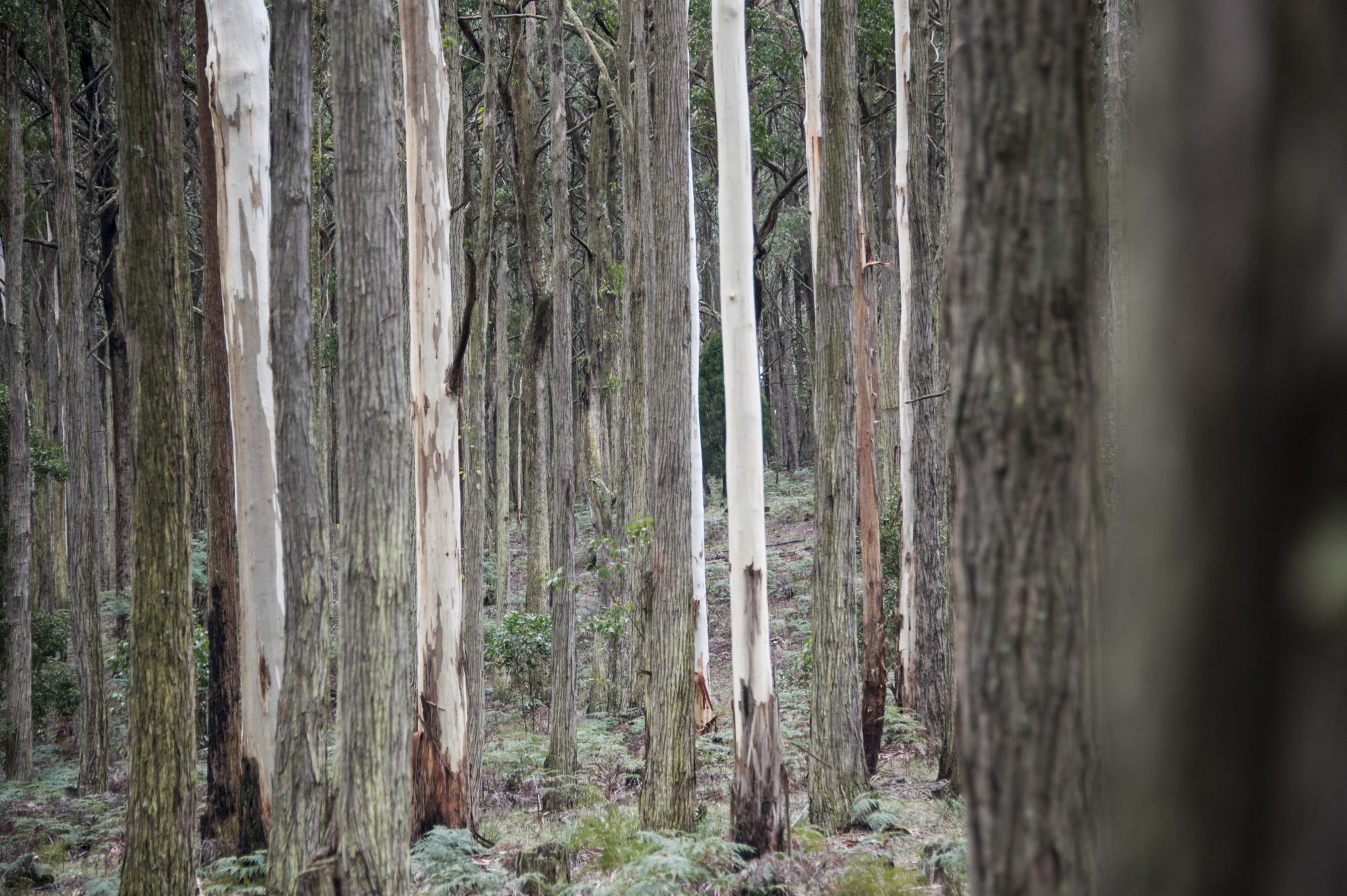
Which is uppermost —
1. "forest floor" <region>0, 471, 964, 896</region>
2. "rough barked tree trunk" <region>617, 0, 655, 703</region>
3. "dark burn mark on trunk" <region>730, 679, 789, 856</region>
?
"rough barked tree trunk" <region>617, 0, 655, 703</region>

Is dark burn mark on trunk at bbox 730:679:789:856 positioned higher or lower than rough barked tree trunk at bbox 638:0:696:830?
lower

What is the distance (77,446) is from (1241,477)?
16.6 m

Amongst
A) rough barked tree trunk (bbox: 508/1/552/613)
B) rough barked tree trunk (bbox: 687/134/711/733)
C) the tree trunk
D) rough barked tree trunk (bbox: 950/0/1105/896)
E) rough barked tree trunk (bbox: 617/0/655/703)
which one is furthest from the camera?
rough barked tree trunk (bbox: 508/1/552/613)

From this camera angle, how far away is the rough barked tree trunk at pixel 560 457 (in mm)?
10148

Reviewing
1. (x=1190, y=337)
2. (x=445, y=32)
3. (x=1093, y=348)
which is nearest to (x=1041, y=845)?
(x=1093, y=348)

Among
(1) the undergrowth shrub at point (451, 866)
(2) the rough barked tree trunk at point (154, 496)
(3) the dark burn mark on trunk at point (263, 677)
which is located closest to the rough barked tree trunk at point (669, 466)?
(1) the undergrowth shrub at point (451, 866)

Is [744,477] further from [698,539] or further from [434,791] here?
[434,791]

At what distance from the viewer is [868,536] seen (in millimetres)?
10734

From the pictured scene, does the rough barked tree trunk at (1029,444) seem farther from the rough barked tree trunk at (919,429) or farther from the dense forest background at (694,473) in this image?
the rough barked tree trunk at (919,429)

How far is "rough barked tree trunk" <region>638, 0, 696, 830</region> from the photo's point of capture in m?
7.10

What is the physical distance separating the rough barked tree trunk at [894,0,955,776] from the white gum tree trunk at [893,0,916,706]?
12 mm

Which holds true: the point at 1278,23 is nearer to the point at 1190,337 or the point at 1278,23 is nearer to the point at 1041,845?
the point at 1190,337

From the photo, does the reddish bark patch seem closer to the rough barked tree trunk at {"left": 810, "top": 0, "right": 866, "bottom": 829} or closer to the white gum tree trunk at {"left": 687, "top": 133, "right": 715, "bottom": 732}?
the white gum tree trunk at {"left": 687, "top": 133, "right": 715, "bottom": 732}

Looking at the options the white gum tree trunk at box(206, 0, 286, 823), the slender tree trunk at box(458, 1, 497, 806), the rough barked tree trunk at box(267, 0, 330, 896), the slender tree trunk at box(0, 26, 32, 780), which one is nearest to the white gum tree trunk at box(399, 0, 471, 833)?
the slender tree trunk at box(458, 1, 497, 806)
